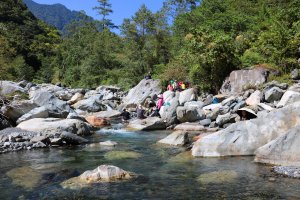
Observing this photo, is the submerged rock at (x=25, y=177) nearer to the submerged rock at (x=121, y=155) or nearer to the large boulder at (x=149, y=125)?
the submerged rock at (x=121, y=155)

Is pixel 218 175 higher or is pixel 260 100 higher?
pixel 260 100

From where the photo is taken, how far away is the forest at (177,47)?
27062 mm

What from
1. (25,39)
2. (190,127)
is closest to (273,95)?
(190,127)

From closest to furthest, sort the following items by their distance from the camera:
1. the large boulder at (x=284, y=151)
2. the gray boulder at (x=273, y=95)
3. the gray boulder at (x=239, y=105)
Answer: the large boulder at (x=284, y=151), the gray boulder at (x=239, y=105), the gray boulder at (x=273, y=95)

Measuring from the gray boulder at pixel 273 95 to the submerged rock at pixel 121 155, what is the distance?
9.84 m

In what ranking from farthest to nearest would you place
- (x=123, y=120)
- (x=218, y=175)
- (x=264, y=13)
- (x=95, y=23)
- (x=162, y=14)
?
1. (x=95, y=23)
2. (x=162, y=14)
3. (x=264, y=13)
4. (x=123, y=120)
5. (x=218, y=175)

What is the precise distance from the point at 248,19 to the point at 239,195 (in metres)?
32.0

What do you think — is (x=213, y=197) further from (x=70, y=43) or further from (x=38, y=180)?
(x=70, y=43)

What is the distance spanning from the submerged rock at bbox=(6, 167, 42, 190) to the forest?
1810cm

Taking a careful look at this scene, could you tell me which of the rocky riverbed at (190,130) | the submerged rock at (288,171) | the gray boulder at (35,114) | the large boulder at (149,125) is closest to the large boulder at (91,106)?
the rocky riverbed at (190,130)

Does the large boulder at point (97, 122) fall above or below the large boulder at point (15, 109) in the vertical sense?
below

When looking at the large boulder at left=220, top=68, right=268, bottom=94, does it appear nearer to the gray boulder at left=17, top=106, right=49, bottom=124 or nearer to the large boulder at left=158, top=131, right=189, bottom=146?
the large boulder at left=158, top=131, right=189, bottom=146

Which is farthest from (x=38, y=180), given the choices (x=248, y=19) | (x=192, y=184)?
(x=248, y=19)

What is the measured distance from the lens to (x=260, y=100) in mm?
20281
